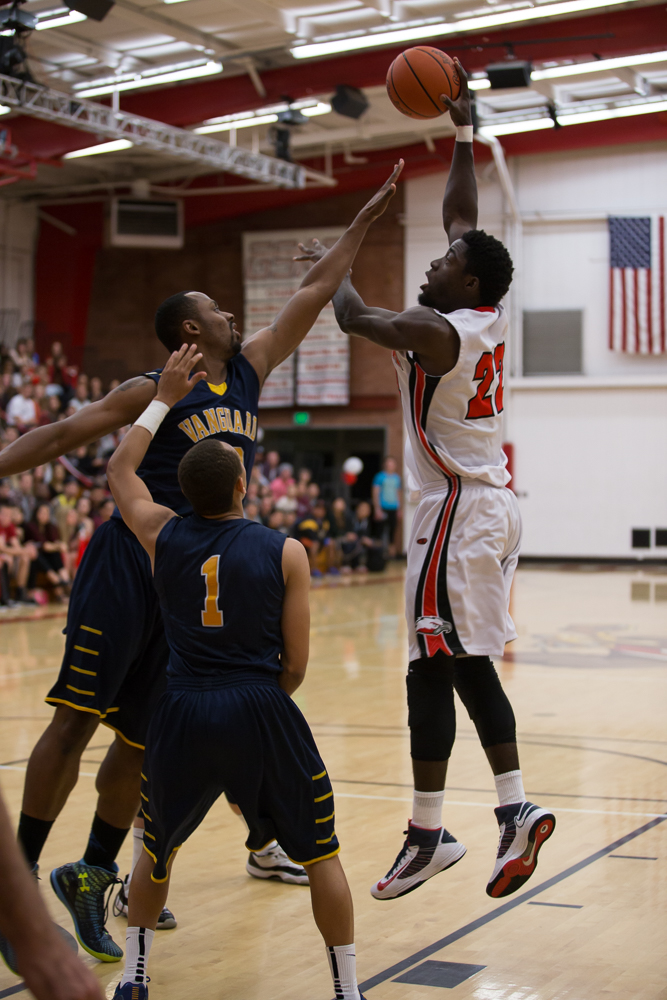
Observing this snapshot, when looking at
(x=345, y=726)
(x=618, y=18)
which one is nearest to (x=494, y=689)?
(x=345, y=726)

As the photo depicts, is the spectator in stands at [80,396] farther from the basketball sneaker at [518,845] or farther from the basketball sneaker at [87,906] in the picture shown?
the basketball sneaker at [518,845]

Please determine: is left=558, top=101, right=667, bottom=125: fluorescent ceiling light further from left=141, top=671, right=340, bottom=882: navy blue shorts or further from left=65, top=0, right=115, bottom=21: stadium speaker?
left=141, top=671, right=340, bottom=882: navy blue shorts

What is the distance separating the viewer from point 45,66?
1595cm

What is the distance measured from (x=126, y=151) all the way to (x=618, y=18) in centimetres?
925

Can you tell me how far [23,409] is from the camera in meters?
16.0

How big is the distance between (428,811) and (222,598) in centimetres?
116

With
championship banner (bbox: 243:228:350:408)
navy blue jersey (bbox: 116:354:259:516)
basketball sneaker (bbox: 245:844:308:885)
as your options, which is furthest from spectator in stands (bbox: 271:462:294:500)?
navy blue jersey (bbox: 116:354:259:516)

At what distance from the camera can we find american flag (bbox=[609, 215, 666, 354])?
20.0 m

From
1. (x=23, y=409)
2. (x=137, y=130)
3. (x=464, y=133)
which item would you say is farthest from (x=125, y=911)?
(x=137, y=130)

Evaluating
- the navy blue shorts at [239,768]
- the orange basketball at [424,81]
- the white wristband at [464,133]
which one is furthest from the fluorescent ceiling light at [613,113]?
the navy blue shorts at [239,768]

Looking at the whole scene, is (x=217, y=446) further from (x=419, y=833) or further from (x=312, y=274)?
(x=419, y=833)

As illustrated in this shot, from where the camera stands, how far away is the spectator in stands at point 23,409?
1576 cm

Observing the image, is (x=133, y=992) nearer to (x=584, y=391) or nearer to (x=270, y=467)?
(x=270, y=467)

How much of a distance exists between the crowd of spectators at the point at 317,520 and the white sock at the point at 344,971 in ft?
45.4
